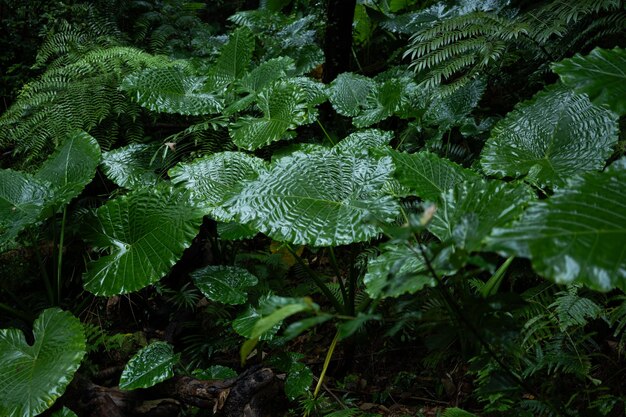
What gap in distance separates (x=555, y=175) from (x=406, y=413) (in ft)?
2.95

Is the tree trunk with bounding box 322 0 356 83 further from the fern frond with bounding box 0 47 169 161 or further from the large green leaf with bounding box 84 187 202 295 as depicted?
the large green leaf with bounding box 84 187 202 295

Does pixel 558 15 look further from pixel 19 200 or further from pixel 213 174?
pixel 19 200

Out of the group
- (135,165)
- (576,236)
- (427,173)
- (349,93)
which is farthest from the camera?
(349,93)

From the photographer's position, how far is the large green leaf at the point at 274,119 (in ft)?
6.63

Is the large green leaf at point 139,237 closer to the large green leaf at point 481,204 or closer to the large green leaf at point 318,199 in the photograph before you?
the large green leaf at point 318,199

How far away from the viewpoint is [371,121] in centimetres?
215

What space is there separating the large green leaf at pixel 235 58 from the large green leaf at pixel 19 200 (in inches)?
43.7

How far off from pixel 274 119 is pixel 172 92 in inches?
24.7

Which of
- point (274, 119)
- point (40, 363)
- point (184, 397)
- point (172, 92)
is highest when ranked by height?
point (172, 92)

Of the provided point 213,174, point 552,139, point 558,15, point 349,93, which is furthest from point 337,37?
point 552,139

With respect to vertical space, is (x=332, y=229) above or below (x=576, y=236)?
below

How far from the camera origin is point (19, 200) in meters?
1.85

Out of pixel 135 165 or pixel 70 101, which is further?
pixel 70 101

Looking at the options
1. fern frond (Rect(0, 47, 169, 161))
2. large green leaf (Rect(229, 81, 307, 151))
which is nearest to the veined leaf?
large green leaf (Rect(229, 81, 307, 151))
